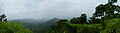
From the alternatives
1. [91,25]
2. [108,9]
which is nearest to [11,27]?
[91,25]

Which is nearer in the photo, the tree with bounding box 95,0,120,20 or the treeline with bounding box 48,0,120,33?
the treeline with bounding box 48,0,120,33

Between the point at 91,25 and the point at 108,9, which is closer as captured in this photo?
the point at 91,25

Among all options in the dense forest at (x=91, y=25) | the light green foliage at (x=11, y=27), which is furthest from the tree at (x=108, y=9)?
the light green foliage at (x=11, y=27)

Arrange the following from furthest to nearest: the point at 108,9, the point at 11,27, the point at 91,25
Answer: the point at 108,9, the point at 91,25, the point at 11,27

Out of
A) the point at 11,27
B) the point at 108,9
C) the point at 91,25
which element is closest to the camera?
the point at 11,27

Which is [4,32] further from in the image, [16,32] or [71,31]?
[71,31]

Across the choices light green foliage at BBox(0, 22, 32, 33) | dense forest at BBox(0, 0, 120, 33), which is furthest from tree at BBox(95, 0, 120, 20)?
light green foliage at BBox(0, 22, 32, 33)

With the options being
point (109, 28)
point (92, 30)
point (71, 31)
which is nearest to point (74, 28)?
point (71, 31)

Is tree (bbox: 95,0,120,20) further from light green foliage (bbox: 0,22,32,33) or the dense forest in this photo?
light green foliage (bbox: 0,22,32,33)

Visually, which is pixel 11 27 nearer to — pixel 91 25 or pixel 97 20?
pixel 91 25

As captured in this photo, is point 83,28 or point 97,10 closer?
point 83,28

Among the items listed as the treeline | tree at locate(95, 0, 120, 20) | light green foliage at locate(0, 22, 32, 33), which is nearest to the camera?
light green foliage at locate(0, 22, 32, 33)
